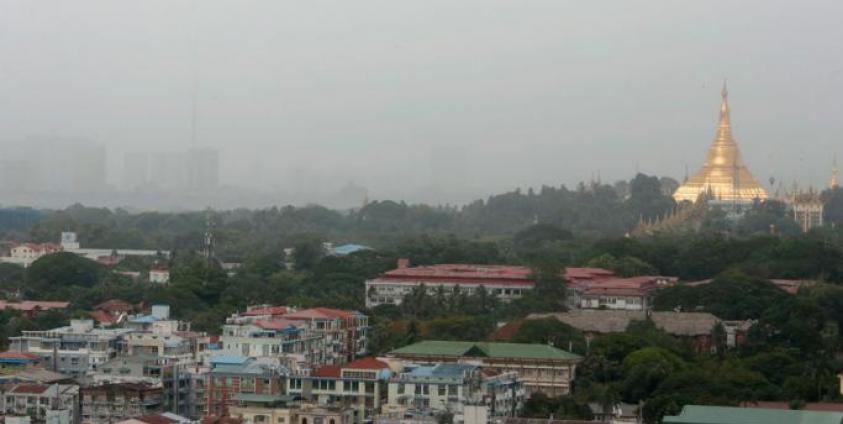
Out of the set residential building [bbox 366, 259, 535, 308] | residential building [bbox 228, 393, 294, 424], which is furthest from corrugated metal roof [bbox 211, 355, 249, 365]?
residential building [bbox 366, 259, 535, 308]

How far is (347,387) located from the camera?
26.2m

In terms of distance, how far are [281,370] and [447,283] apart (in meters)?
13.0

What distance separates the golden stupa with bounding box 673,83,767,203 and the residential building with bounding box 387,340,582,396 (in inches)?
1526

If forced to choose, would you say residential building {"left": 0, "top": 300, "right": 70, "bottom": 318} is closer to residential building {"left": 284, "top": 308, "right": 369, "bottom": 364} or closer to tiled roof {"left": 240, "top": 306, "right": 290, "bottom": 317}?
A: tiled roof {"left": 240, "top": 306, "right": 290, "bottom": 317}

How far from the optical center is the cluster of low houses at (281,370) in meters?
24.7

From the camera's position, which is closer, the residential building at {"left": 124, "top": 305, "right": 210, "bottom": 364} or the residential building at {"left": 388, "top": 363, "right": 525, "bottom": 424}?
the residential building at {"left": 388, "top": 363, "right": 525, "bottom": 424}

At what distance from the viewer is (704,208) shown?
2514 inches

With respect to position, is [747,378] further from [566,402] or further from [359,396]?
[359,396]

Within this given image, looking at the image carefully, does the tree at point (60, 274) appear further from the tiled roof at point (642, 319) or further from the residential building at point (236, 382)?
the residential building at point (236, 382)

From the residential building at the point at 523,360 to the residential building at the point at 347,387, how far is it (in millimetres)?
1623

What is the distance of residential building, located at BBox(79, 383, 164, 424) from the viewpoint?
24.9m

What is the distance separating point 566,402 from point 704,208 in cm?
3911

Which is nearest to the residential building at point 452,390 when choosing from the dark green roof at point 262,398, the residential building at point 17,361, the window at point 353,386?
the window at point 353,386

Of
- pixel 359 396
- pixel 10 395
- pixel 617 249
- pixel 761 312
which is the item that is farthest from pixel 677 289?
pixel 10 395
